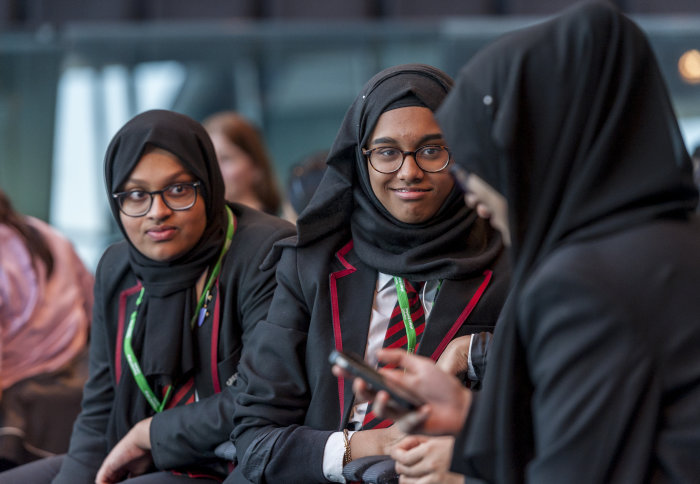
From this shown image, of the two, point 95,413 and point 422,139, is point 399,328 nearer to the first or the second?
point 422,139

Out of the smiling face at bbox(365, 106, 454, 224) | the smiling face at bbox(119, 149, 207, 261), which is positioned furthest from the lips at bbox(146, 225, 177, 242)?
the smiling face at bbox(365, 106, 454, 224)

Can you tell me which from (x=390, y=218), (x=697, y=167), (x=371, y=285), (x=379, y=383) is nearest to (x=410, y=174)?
(x=390, y=218)

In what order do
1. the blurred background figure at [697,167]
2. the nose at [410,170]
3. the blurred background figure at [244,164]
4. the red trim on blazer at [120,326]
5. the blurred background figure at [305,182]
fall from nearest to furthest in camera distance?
the nose at [410,170] < the red trim on blazer at [120,326] < the blurred background figure at [697,167] < the blurred background figure at [305,182] < the blurred background figure at [244,164]

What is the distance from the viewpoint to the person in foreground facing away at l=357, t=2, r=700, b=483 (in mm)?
1119

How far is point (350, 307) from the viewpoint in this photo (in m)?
1.86

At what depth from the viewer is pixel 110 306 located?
2.28 m

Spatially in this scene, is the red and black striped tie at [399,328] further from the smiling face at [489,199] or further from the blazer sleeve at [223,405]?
the smiling face at [489,199]

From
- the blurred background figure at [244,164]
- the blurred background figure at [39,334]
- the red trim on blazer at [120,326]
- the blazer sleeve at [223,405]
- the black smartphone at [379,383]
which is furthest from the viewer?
the blurred background figure at [244,164]

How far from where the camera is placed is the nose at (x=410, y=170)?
5.90 feet

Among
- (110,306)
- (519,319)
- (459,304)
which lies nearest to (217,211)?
(110,306)

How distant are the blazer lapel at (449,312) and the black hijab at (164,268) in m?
0.69

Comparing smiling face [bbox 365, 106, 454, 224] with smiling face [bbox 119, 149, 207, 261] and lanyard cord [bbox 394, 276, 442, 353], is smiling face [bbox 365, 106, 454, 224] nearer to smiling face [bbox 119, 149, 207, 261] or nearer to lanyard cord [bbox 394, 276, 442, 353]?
lanyard cord [bbox 394, 276, 442, 353]

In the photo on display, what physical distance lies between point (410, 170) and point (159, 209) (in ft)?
2.30

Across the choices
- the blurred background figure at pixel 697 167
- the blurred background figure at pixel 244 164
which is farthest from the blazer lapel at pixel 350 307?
the blurred background figure at pixel 244 164
